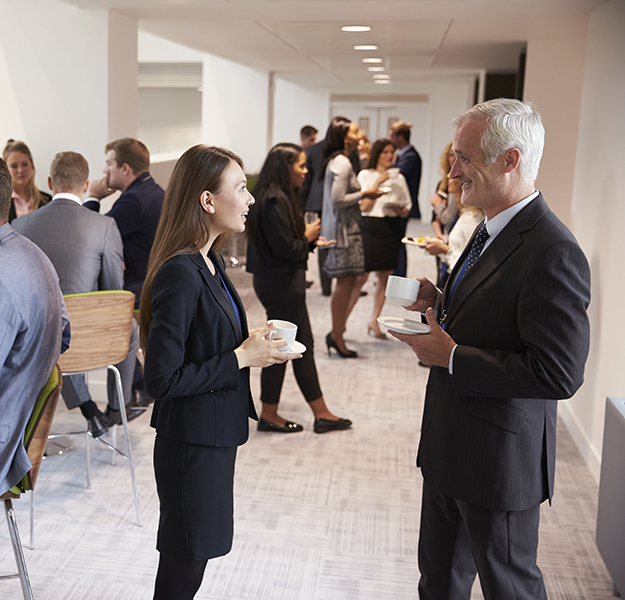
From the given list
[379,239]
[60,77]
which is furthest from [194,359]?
[379,239]

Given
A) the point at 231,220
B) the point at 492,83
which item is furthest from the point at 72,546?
the point at 492,83

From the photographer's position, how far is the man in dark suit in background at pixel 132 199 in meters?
3.50

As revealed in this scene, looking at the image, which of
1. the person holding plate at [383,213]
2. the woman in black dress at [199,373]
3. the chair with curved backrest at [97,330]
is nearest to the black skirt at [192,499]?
the woman in black dress at [199,373]

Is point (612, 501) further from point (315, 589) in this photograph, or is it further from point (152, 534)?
point (152, 534)

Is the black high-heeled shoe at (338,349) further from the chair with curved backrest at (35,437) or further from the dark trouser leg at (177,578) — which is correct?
the dark trouser leg at (177,578)

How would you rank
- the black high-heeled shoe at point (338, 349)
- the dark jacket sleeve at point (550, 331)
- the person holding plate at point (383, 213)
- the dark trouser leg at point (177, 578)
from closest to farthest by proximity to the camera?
the dark jacket sleeve at point (550, 331), the dark trouser leg at point (177, 578), the black high-heeled shoe at point (338, 349), the person holding plate at point (383, 213)

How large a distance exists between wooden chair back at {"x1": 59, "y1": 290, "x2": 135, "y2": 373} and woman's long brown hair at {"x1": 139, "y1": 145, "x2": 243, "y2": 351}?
3.65 feet

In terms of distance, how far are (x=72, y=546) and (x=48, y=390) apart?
98 cm

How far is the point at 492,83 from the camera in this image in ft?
23.4

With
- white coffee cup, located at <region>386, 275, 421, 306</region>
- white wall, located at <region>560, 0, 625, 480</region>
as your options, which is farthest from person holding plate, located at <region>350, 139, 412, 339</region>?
white coffee cup, located at <region>386, 275, 421, 306</region>

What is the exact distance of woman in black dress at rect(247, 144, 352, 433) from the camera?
337cm

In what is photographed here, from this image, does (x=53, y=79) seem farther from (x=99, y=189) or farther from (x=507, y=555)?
(x=507, y=555)

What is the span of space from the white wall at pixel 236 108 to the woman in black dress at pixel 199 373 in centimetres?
658

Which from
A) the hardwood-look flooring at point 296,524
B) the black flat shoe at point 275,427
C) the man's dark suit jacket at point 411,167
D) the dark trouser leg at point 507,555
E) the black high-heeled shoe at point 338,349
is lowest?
the hardwood-look flooring at point 296,524
